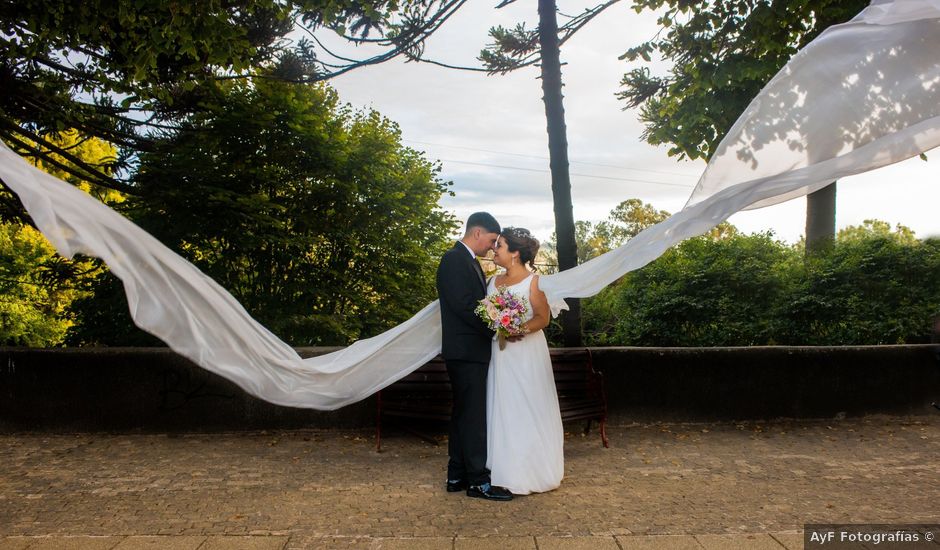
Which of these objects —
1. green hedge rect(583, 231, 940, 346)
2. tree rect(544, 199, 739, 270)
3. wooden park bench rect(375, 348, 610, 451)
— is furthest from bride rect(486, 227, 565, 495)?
tree rect(544, 199, 739, 270)

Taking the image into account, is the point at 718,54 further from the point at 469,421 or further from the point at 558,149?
the point at 469,421

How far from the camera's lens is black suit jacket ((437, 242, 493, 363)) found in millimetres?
5832

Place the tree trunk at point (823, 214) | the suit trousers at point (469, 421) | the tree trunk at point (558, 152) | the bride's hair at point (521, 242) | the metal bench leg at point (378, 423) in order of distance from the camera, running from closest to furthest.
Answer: the suit trousers at point (469, 421), the bride's hair at point (521, 242), the metal bench leg at point (378, 423), the tree trunk at point (558, 152), the tree trunk at point (823, 214)

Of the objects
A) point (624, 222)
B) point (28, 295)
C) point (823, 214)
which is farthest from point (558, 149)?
point (624, 222)

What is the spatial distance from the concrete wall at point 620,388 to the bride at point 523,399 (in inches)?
108

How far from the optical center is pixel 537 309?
233 inches

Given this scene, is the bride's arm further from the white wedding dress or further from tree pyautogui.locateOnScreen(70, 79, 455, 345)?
tree pyautogui.locateOnScreen(70, 79, 455, 345)

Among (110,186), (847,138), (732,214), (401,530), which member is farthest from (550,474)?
(110,186)

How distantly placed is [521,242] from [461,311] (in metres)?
0.83

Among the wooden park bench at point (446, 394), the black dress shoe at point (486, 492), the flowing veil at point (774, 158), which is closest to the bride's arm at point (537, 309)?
the flowing veil at point (774, 158)

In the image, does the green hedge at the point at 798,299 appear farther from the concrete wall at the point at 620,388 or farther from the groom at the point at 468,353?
the groom at the point at 468,353

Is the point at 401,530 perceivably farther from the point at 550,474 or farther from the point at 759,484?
the point at 759,484

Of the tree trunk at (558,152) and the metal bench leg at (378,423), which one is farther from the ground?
the tree trunk at (558,152)

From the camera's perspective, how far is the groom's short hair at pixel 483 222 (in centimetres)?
602
